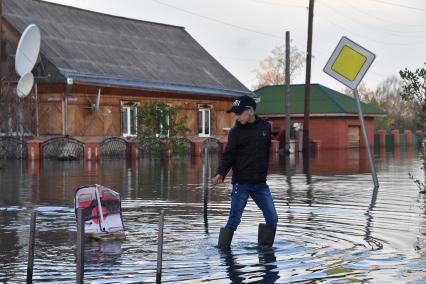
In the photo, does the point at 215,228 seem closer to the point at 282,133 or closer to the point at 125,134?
the point at 125,134

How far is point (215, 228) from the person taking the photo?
1322 centimetres

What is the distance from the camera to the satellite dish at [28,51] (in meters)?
39.0

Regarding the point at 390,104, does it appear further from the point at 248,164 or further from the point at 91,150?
the point at 248,164

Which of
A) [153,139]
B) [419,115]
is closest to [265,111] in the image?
[153,139]

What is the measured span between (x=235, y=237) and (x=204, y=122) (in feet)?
138

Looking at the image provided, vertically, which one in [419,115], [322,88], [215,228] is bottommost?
[215,228]

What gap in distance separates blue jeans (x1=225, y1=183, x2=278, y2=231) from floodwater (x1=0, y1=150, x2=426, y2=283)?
345 mm

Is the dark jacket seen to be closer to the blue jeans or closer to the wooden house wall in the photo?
the blue jeans

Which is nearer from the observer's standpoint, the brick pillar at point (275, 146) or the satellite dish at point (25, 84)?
the satellite dish at point (25, 84)

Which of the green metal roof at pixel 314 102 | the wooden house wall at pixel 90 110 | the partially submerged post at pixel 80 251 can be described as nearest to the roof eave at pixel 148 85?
the wooden house wall at pixel 90 110

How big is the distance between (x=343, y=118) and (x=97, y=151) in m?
26.6

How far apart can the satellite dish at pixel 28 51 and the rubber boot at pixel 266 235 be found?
29125 mm

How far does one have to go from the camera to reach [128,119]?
4806 centimetres

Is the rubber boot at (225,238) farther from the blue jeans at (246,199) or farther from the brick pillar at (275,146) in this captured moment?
the brick pillar at (275,146)
